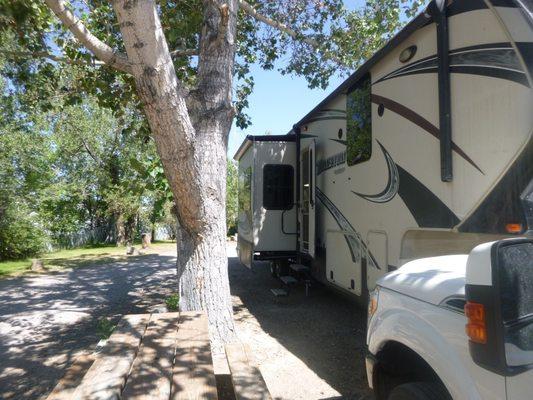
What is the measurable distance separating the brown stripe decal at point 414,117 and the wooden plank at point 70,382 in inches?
121

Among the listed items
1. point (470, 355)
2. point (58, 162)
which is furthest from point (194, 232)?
point (58, 162)

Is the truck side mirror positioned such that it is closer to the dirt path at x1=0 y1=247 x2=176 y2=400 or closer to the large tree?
the large tree

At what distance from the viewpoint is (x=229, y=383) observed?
3.92 metres

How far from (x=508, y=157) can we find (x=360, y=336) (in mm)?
3485

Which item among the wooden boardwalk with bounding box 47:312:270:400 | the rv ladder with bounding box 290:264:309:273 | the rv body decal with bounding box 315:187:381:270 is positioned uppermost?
the rv body decal with bounding box 315:187:381:270

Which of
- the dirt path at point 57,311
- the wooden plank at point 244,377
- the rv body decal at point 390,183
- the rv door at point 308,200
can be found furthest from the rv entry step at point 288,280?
the wooden plank at point 244,377

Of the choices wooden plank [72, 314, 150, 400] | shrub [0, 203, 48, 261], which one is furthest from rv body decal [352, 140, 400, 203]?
shrub [0, 203, 48, 261]

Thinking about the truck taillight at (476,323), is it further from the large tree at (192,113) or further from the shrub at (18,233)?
→ the shrub at (18,233)

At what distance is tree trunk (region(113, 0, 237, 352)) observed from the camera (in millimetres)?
3854

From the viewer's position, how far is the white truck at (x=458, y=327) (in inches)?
62.6

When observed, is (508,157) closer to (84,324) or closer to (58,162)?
(84,324)

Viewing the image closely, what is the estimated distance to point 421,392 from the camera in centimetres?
218

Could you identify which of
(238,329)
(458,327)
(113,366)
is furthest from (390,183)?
(113,366)

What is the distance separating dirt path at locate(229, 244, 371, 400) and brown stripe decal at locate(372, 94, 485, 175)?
232cm
